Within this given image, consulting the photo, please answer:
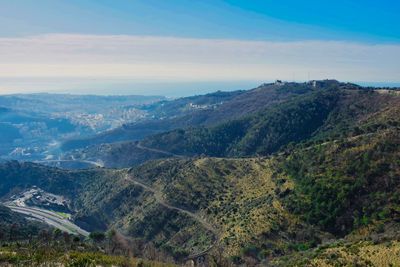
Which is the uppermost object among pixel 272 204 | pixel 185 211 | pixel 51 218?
pixel 272 204

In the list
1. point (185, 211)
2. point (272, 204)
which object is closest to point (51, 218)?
point (185, 211)

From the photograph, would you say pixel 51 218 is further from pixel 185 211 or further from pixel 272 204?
pixel 272 204

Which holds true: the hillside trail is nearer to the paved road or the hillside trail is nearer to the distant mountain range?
the distant mountain range

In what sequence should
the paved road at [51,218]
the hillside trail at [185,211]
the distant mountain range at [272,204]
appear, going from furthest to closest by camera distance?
the paved road at [51,218], the hillside trail at [185,211], the distant mountain range at [272,204]

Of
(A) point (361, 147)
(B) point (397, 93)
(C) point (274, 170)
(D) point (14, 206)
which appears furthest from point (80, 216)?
(B) point (397, 93)

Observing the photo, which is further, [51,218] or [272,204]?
[51,218]

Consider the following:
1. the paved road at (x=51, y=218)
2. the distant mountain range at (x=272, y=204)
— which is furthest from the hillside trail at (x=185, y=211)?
the paved road at (x=51, y=218)

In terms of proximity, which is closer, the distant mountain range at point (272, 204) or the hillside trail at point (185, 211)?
the distant mountain range at point (272, 204)

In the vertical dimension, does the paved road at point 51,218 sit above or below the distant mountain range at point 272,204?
below

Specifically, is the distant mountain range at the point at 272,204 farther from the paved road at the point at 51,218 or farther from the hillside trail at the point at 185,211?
the paved road at the point at 51,218

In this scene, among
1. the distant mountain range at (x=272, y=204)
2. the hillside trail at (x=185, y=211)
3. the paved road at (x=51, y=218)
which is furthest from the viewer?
the paved road at (x=51, y=218)

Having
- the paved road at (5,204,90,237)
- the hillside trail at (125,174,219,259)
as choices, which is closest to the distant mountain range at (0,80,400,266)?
the hillside trail at (125,174,219,259)
